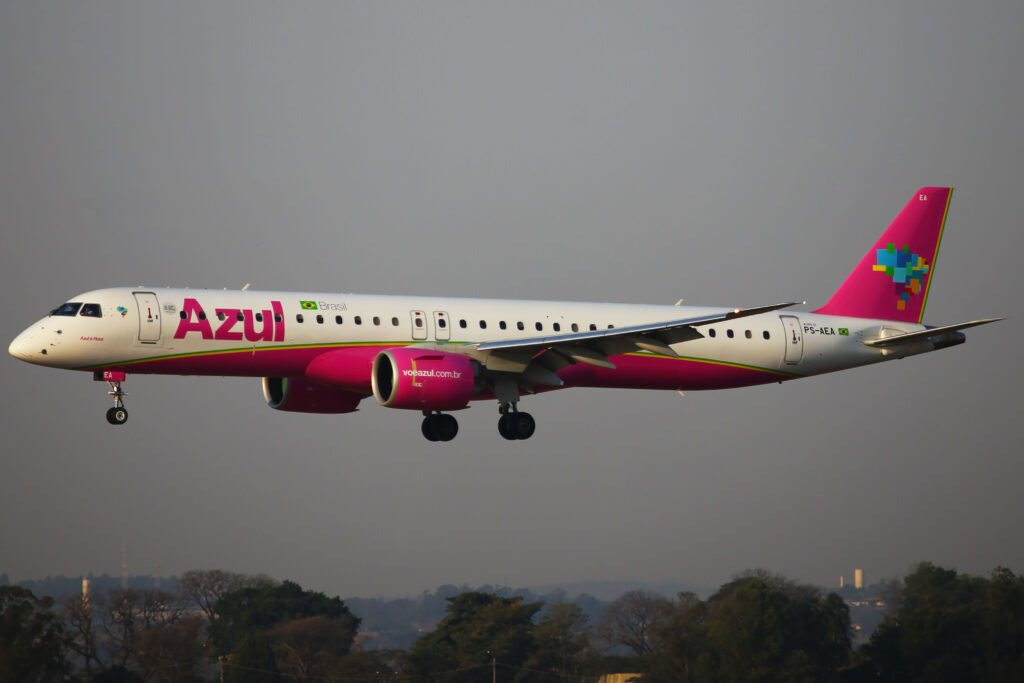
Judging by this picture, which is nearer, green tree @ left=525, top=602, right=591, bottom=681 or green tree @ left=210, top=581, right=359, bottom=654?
green tree @ left=525, top=602, right=591, bottom=681

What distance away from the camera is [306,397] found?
4922 centimetres

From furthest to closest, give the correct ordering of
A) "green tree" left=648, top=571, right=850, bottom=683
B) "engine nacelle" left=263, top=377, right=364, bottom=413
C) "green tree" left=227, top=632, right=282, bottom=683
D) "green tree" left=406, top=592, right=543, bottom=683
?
"green tree" left=406, top=592, right=543, bottom=683
"green tree" left=227, top=632, right=282, bottom=683
"green tree" left=648, top=571, right=850, bottom=683
"engine nacelle" left=263, top=377, right=364, bottom=413

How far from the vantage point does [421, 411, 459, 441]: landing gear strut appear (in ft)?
164

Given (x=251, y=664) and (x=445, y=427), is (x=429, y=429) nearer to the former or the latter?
(x=445, y=427)

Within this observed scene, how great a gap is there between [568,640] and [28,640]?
23421 millimetres

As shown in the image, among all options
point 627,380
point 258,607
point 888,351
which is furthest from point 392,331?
point 258,607

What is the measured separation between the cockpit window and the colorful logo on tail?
27533 mm

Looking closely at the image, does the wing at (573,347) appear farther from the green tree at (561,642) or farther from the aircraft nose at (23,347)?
the green tree at (561,642)

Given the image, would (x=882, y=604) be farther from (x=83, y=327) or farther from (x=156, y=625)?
(x=83, y=327)

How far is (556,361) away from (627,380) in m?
3.42

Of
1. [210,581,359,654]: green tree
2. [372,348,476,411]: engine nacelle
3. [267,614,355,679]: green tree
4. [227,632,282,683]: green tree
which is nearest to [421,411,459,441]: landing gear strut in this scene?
[372,348,476,411]: engine nacelle

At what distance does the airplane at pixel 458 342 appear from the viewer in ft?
141

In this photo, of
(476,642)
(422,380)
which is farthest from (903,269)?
(476,642)

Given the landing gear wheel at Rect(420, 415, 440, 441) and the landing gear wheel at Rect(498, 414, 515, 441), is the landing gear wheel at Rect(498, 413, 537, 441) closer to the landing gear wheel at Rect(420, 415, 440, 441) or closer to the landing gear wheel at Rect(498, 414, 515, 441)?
the landing gear wheel at Rect(498, 414, 515, 441)
